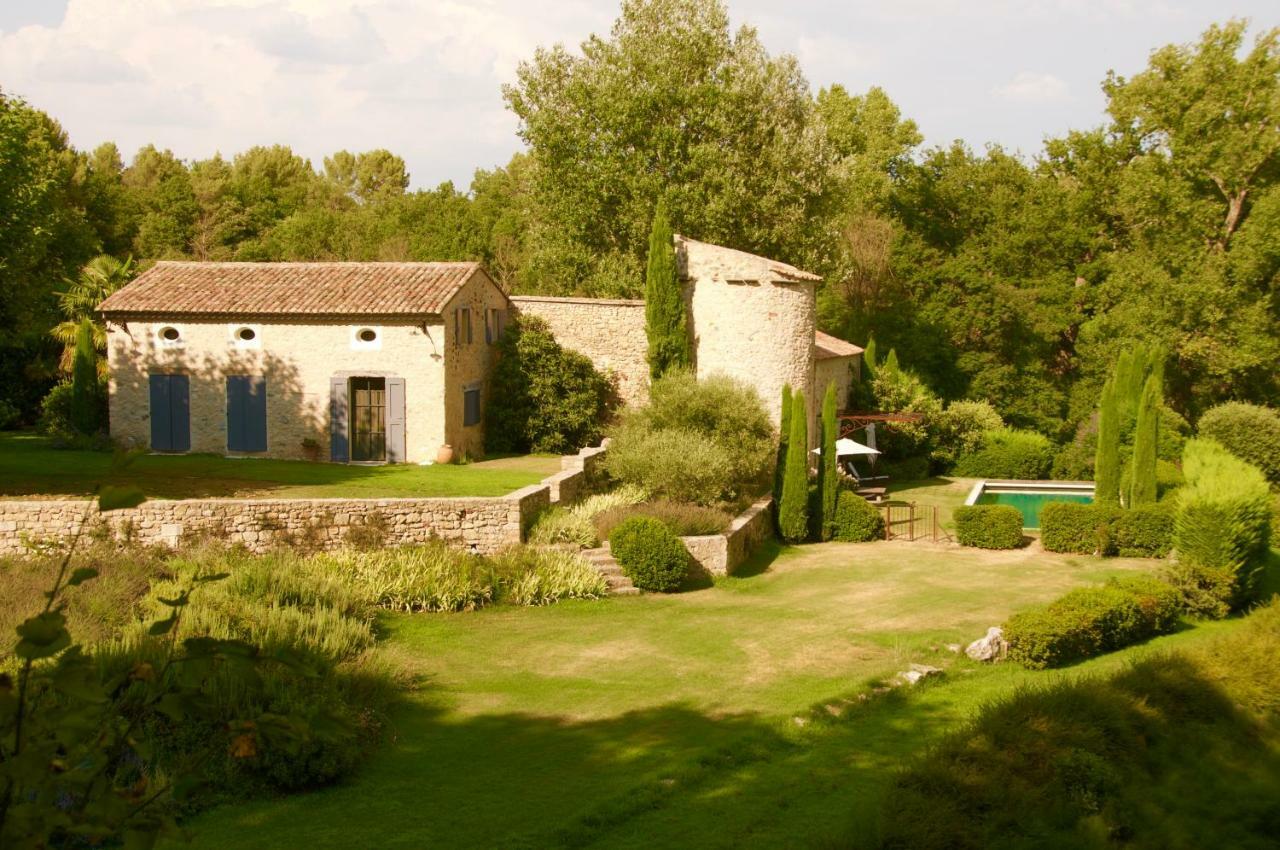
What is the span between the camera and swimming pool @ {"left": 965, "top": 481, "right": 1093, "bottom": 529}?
105ft

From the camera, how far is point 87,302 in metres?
29.7

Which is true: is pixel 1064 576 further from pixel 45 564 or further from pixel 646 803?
pixel 45 564

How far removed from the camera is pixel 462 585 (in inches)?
657

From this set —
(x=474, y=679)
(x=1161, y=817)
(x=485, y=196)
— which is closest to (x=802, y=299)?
(x=474, y=679)

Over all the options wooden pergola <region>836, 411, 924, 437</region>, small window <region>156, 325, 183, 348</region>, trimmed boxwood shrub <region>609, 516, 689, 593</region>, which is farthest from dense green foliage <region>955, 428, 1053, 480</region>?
small window <region>156, 325, 183, 348</region>

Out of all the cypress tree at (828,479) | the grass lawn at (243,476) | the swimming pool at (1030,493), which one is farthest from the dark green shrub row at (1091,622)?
the swimming pool at (1030,493)

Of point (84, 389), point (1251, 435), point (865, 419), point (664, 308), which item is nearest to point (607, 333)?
point (664, 308)

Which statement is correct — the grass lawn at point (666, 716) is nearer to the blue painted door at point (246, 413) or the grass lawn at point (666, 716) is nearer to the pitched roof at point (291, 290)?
the pitched roof at point (291, 290)

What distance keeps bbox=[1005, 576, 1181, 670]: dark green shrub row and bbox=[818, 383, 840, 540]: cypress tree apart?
24.9 ft

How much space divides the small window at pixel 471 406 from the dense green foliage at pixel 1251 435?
23.8 metres

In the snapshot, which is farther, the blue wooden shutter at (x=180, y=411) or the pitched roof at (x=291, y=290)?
the blue wooden shutter at (x=180, y=411)

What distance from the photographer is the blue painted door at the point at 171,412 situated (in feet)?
85.3

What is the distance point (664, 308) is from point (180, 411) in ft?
40.7

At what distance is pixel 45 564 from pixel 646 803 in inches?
428
